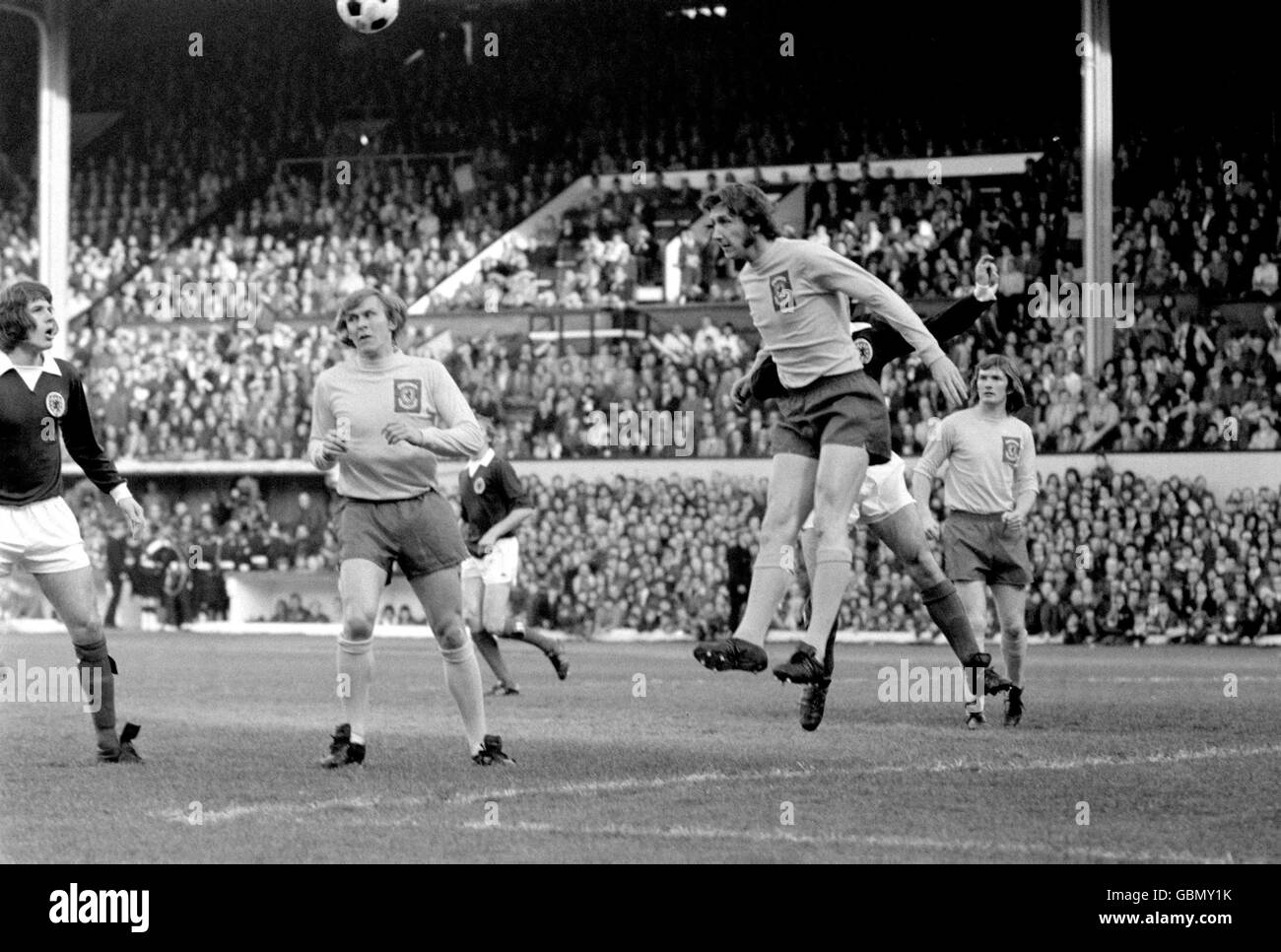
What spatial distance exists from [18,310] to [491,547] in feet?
17.5

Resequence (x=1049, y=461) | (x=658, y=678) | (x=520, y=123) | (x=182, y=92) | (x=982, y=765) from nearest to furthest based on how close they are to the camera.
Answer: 1. (x=982, y=765)
2. (x=658, y=678)
3. (x=1049, y=461)
4. (x=520, y=123)
5. (x=182, y=92)

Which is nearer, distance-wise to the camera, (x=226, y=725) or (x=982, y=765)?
(x=982, y=765)

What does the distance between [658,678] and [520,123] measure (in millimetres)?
20934

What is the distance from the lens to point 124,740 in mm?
9414

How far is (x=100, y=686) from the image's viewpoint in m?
9.30

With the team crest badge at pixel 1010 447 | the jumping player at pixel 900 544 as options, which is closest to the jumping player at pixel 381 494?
the jumping player at pixel 900 544

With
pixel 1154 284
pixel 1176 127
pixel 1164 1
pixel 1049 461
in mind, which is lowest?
pixel 1049 461

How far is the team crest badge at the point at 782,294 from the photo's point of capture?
7840 millimetres

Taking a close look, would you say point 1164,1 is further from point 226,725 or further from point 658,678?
point 226,725

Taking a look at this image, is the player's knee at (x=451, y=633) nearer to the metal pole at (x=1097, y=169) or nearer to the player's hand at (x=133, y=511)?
the player's hand at (x=133, y=511)

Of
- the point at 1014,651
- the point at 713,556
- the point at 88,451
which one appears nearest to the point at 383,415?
the point at 88,451

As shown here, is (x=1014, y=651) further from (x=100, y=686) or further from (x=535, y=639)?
(x=100, y=686)

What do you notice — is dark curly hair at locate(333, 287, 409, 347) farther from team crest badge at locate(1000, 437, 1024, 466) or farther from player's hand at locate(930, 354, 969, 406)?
team crest badge at locate(1000, 437, 1024, 466)
